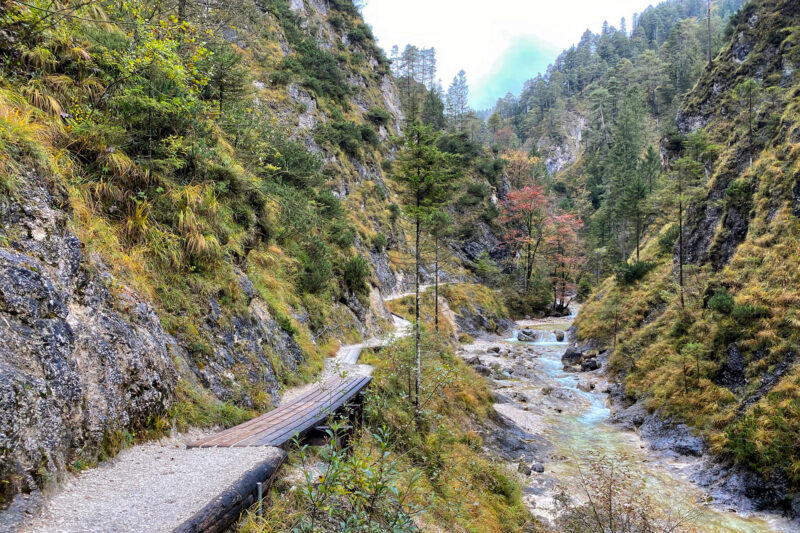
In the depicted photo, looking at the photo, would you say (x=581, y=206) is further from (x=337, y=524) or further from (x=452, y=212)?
(x=337, y=524)

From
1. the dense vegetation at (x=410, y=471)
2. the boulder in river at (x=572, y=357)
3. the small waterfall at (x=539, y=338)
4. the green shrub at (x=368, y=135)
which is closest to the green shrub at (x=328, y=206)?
the dense vegetation at (x=410, y=471)

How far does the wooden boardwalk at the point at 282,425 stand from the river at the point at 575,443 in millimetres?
6489

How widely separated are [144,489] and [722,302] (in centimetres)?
1877

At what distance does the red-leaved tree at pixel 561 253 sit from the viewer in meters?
43.9

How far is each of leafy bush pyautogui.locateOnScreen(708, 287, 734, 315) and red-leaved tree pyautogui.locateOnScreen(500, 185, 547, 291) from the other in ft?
94.4

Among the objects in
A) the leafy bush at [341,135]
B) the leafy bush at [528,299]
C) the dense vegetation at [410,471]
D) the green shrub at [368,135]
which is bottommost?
the leafy bush at [528,299]

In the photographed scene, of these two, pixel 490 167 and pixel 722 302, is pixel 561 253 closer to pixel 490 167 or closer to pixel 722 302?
pixel 490 167

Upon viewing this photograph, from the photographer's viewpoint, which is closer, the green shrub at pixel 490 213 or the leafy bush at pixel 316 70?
the leafy bush at pixel 316 70

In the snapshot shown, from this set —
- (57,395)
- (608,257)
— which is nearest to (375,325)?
(57,395)

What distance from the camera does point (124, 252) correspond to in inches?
229

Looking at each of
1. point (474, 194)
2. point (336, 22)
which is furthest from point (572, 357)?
point (336, 22)

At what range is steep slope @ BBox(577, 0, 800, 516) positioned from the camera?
34.6ft

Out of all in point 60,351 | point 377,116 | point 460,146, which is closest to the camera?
point 60,351

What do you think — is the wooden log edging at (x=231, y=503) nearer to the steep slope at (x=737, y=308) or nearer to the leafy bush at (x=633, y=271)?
the steep slope at (x=737, y=308)
